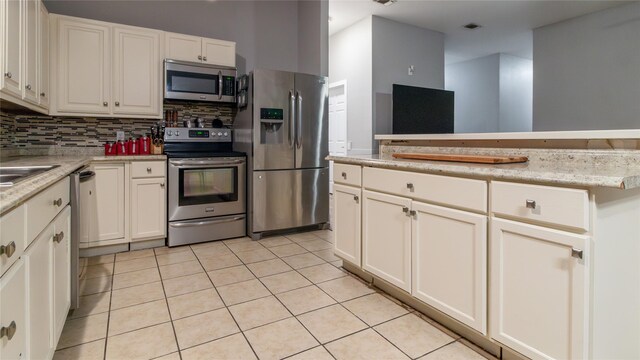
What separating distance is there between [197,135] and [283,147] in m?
0.93

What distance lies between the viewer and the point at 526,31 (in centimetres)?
612

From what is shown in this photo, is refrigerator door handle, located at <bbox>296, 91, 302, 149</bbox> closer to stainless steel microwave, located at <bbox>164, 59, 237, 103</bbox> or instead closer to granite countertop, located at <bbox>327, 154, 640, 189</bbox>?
stainless steel microwave, located at <bbox>164, 59, 237, 103</bbox>

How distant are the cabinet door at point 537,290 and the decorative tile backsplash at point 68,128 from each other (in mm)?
3456

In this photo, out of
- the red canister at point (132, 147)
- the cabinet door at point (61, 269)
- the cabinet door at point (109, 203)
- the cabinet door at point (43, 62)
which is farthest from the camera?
the red canister at point (132, 147)

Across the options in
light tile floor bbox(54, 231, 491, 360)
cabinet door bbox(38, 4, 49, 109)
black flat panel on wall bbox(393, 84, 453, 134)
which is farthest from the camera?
black flat panel on wall bbox(393, 84, 453, 134)

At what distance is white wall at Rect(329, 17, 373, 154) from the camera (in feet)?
18.5

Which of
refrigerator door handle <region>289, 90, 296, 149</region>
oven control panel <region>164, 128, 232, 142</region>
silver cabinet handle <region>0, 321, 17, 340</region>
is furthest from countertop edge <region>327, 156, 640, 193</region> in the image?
oven control panel <region>164, 128, 232, 142</region>

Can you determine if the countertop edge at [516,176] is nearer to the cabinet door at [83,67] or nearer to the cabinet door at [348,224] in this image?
the cabinet door at [348,224]

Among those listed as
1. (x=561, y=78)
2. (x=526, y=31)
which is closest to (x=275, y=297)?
(x=561, y=78)

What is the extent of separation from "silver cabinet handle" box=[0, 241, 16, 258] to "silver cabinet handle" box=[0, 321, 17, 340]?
19 cm

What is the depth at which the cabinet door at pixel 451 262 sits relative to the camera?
64.4 inches

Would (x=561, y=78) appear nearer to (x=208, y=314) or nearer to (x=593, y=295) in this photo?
(x=593, y=295)

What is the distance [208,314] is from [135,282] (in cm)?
82

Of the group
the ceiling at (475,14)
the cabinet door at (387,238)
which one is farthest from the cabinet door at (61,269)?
the ceiling at (475,14)
